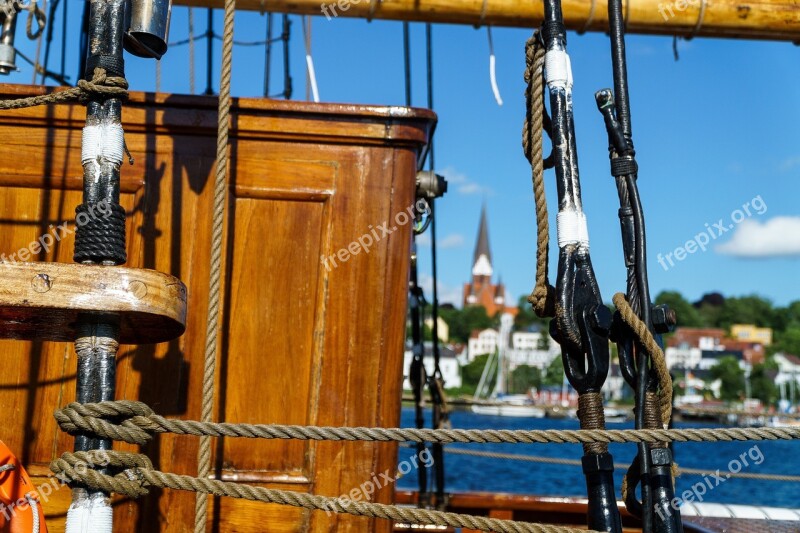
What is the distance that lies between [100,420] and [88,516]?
0.16 m

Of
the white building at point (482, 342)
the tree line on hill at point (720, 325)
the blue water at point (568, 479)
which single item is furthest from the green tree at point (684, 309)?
the blue water at point (568, 479)

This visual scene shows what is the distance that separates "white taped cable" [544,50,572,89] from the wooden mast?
74.1 inches

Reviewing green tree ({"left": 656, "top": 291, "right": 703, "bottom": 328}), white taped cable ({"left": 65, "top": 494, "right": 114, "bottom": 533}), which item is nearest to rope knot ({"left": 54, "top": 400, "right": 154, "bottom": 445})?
A: white taped cable ({"left": 65, "top": 494, "right": 114, "bottom": 533})

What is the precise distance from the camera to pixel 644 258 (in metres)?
1.96

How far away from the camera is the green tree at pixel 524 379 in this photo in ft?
331

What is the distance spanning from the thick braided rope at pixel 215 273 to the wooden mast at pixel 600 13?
1960mm

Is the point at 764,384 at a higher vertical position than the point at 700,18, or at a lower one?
higher

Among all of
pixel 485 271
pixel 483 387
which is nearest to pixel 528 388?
pixel 483 387

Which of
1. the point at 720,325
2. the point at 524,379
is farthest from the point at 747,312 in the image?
the point at 524,379

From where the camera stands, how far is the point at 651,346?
1.83 metres

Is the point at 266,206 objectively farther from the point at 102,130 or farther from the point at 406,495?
the point at 406,495

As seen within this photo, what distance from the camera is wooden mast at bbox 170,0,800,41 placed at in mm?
3801

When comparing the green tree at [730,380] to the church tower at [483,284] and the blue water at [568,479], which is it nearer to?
the church tower at [483,284]

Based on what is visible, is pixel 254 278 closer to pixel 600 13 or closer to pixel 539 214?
pixel 539 214
